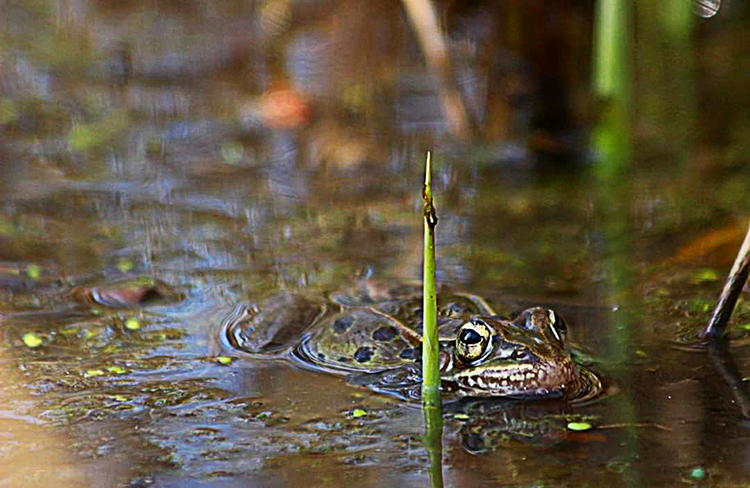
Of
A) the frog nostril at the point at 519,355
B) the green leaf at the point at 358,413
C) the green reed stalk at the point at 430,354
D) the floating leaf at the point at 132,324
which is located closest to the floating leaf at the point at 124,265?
the floating leaf at the point at 132,324

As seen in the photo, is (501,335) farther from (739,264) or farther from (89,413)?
(89,413)

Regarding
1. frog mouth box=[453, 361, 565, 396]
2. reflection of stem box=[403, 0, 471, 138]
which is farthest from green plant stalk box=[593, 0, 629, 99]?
frog mouth box=[453, 361, 565, 396]

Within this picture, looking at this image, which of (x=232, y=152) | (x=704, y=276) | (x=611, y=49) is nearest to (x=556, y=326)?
(x=704, y=276)

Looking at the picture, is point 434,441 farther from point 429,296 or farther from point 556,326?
point 556,326

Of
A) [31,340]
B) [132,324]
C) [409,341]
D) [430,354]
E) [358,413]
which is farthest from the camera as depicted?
[132,324]

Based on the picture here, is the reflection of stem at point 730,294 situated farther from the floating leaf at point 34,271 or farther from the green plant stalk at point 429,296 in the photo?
the floating leaf at point 34,271

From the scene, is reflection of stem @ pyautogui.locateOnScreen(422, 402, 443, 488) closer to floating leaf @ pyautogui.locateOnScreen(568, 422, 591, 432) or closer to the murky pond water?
the murky pond water
